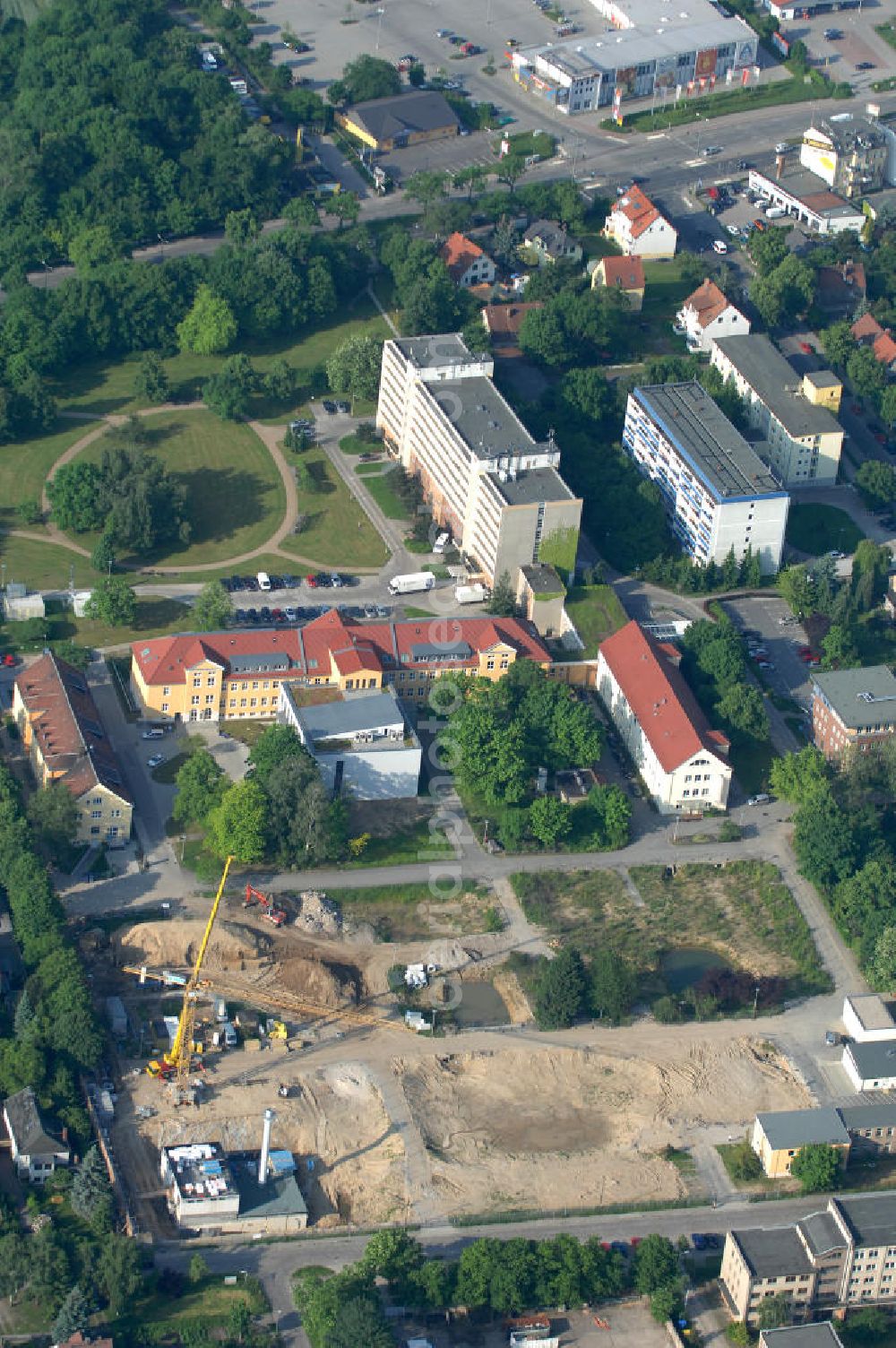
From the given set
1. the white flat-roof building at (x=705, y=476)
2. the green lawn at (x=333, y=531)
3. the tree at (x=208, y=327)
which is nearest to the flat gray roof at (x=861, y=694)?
the white flat-roof building at (x=705, y=476)

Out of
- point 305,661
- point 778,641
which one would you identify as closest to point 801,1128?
point 305,661

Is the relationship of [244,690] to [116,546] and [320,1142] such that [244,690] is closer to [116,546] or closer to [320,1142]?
[116,546]

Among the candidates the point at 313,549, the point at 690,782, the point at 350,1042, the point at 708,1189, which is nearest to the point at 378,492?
the point at 313,549

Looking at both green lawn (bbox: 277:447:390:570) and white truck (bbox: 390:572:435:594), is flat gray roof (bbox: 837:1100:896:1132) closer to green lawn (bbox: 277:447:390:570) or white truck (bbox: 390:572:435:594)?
white truck (bbox: 390:572:435:594)

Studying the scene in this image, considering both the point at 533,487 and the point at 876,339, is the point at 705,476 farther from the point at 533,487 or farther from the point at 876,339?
the point at 876,339

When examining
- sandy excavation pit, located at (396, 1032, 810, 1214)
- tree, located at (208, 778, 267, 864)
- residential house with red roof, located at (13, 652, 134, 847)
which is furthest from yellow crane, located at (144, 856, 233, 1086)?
residential house with red roof, located at (13, 652, 134, 847)

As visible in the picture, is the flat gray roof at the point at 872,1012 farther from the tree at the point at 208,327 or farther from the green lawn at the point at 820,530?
the tree at the point at 208,327
